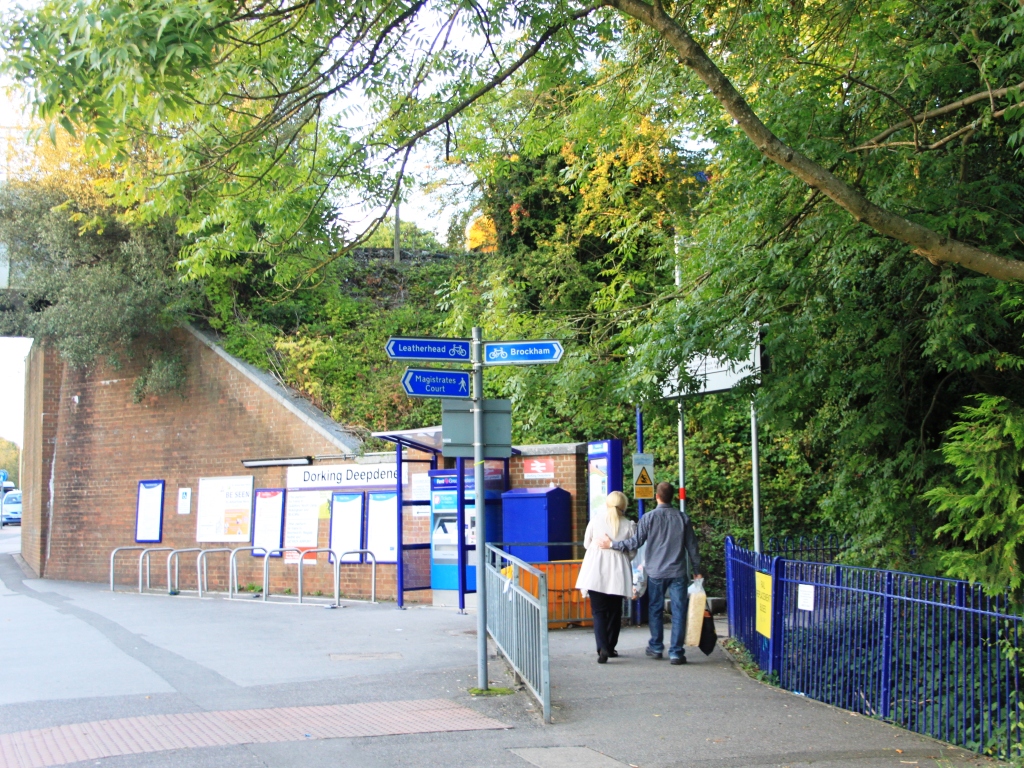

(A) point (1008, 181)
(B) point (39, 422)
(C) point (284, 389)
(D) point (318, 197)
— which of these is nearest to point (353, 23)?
(D) point (318, 197)

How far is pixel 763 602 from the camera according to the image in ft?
30.1

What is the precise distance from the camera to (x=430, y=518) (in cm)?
1441

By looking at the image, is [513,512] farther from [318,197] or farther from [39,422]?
[39,422]

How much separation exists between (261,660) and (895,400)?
21.4ft

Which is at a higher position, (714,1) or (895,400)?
(714,1)

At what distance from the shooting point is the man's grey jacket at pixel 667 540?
985cm

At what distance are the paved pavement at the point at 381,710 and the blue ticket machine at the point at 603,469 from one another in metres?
1.71

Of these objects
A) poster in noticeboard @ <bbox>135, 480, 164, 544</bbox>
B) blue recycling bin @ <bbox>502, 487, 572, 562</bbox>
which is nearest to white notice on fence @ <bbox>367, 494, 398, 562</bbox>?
blue recycling bin @ <bbox>502, 487, 572, 562</bbox>

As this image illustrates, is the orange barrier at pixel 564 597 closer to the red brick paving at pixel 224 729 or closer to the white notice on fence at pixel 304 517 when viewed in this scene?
the red brick paving at pixel 224 729

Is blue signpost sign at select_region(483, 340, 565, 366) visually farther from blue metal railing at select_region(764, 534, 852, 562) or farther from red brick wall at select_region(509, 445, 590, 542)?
red brick wall at select_region(509, 445, 590, 542)

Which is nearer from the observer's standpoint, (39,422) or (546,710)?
(546,710)

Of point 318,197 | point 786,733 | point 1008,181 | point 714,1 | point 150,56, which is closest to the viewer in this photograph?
point 150,56

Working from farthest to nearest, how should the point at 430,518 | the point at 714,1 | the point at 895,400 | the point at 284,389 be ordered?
the point at 284,389, the point at 430,518, the point at 714,1, the point at 895,400

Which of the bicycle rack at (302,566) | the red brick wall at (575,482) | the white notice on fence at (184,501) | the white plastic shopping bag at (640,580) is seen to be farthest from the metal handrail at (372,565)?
the white notice on fence at (184,501)
